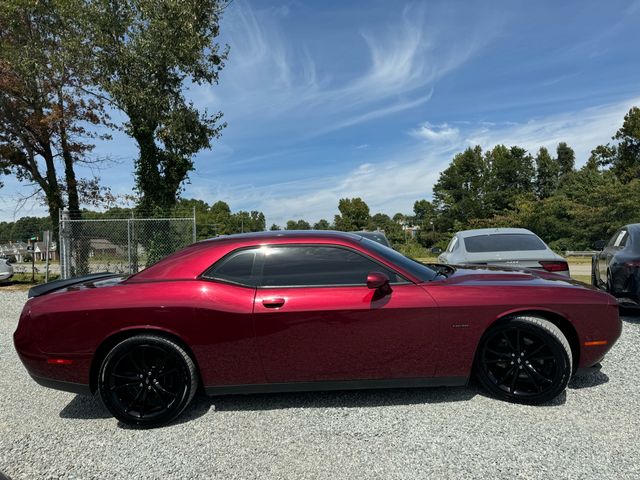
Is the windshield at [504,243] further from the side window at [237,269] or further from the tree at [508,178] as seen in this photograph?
the tree at [508,178]

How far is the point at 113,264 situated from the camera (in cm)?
1230

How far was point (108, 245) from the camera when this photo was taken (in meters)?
12.3

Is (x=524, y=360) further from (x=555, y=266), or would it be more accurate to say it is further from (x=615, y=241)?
(x=615, y=241)

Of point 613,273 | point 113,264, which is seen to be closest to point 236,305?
point 613,273

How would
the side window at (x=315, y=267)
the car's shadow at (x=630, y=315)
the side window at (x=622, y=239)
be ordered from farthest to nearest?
1. the side window at (x=622, y=239)
2. the car's shadow at (x=630, y=315)
3. the side window at (x=315, y=267)

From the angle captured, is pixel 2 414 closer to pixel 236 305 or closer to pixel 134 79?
pixel 236 305

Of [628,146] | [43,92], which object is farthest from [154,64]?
[628,146]

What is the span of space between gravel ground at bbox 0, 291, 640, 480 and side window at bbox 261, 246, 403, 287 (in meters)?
1.02

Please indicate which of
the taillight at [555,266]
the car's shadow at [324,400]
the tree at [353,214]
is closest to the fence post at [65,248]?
the car's shadow at [324,400]

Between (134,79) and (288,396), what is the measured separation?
1286 centimetres

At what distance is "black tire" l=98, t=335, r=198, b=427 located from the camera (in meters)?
3.26

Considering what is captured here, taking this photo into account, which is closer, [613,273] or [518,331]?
[518,331]

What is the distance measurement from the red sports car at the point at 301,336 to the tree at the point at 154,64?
11.6 meters

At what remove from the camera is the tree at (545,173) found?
54.1 metres
